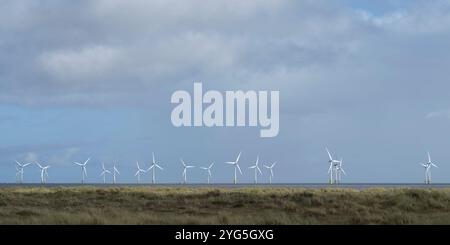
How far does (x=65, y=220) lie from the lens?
934 inches

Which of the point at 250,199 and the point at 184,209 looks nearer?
the point at 184,209

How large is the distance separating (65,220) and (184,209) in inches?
530
